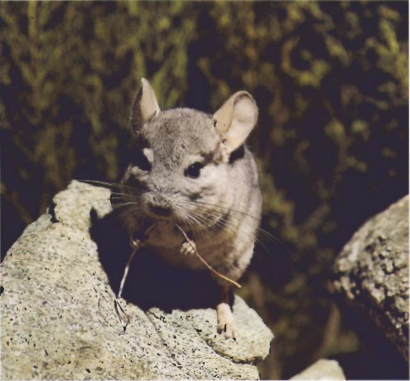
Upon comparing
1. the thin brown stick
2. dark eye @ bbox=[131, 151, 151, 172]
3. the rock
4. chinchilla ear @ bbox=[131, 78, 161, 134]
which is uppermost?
chinchilla ear @ bbox=[131, 78, 161, 134]

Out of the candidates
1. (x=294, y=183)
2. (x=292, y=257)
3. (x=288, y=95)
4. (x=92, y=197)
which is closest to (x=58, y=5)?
(x=92, y=197)

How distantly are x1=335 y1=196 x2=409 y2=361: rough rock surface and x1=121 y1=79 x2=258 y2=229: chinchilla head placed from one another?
4.63ft

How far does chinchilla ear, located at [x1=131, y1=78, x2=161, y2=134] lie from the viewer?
3.95 meters

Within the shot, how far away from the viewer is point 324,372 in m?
5.09

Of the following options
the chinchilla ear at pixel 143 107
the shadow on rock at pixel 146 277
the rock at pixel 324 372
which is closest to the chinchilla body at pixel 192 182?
the chinchilla ear at pixel 143 107

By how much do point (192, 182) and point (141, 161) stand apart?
1.07 ft

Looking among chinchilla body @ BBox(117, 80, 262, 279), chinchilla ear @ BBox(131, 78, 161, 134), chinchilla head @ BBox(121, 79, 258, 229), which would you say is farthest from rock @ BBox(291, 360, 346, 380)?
chinchilla ear @ BBox(131, 78, 161, 134)

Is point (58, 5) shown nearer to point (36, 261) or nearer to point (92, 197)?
point (92, 197)

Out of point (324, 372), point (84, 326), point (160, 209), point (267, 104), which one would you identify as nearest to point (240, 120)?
point (160, 209)

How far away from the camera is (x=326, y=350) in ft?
20.8

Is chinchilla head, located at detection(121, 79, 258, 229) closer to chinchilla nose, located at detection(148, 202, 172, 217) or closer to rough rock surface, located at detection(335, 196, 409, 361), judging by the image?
chinchilla nose, located at detection(148, 202, 172, 217)

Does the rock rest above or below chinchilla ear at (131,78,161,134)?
below

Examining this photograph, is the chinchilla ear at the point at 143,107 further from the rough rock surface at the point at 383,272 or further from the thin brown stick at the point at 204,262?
the rough rock surface at the point at 383,272

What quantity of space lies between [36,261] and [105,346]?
25.0 inches
